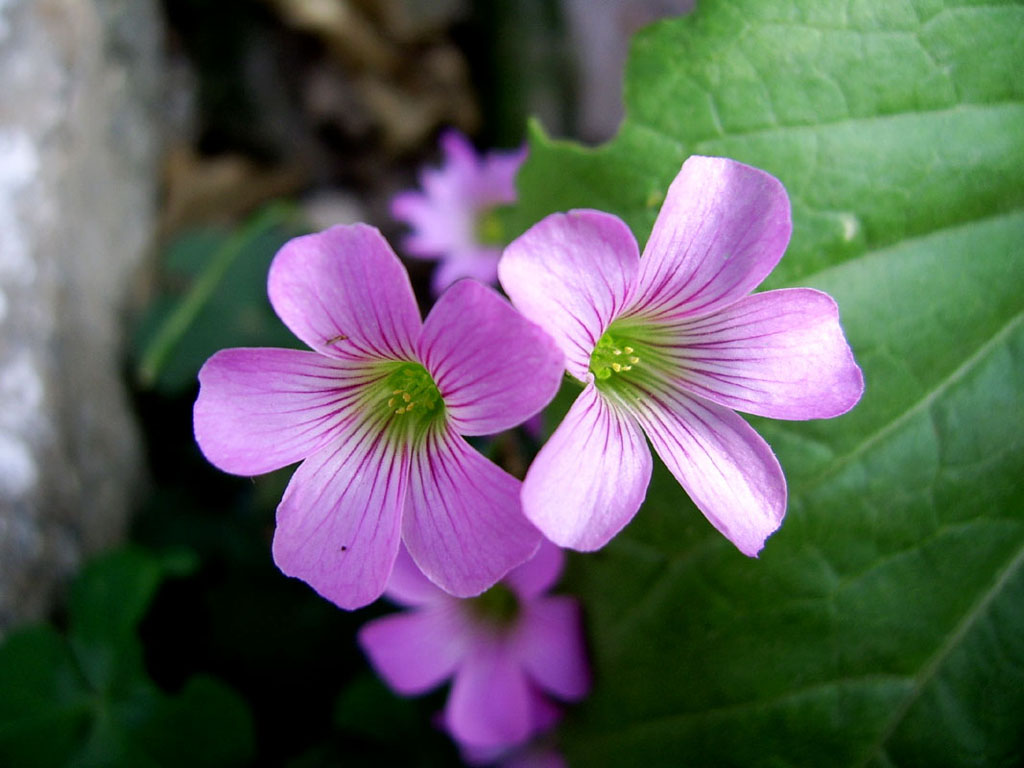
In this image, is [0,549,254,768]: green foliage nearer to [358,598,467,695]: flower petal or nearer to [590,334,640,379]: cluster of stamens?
[358,598,467,695]: flower petal

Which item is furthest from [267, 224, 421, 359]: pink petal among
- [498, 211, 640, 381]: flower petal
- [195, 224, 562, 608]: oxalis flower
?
[498, 211, 640, 381]: flower petal

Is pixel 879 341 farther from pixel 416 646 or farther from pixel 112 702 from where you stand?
pixel 112 702

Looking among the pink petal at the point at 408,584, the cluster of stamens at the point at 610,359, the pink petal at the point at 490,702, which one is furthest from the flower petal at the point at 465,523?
the pink petal at the point at 490,702

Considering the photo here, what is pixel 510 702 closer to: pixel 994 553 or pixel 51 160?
pixel 994 553

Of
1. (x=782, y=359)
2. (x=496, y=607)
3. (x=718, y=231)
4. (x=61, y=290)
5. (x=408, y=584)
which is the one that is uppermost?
(x=718, y=231)

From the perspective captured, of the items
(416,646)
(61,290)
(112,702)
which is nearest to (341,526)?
(416,646)

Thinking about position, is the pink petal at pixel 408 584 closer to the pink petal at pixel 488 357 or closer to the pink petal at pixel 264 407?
the pink petal at pixel 264 407
